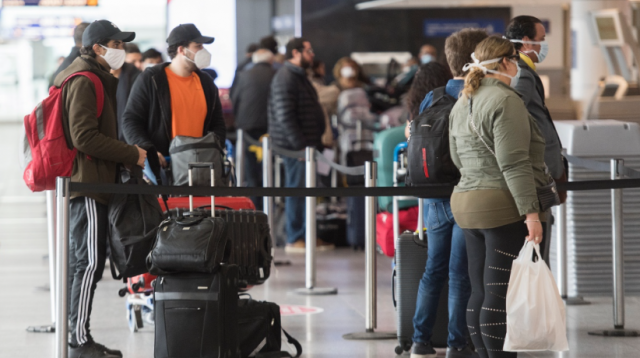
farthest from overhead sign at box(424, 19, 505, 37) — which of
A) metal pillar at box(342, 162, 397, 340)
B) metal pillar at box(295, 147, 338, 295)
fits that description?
metal pillar at box(342, 162, 397, 340)

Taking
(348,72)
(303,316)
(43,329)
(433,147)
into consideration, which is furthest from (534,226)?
(348,72)

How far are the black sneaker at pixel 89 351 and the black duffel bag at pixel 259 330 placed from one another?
688 mm

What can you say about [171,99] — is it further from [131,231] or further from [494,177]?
[494,177]

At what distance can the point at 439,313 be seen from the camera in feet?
16.0

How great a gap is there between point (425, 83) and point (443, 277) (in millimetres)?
1266

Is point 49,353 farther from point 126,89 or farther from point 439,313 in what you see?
point 126,89

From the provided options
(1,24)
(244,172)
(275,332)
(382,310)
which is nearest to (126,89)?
(244,172)

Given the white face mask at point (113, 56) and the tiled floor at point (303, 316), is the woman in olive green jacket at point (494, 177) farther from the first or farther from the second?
the white face mask at point (113, 56)

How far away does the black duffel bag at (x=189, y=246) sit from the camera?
4316mm

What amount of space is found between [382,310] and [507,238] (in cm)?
241

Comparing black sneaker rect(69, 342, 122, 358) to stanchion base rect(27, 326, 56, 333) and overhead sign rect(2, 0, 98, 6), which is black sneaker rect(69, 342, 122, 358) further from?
overhead sign rect(2, 0, 98, 6)

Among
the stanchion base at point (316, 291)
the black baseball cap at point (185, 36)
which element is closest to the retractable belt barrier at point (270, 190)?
the black baseball cap at point (185, 36)

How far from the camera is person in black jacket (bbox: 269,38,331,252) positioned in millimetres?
8547

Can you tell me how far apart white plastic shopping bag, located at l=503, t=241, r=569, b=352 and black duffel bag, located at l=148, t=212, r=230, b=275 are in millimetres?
1354
